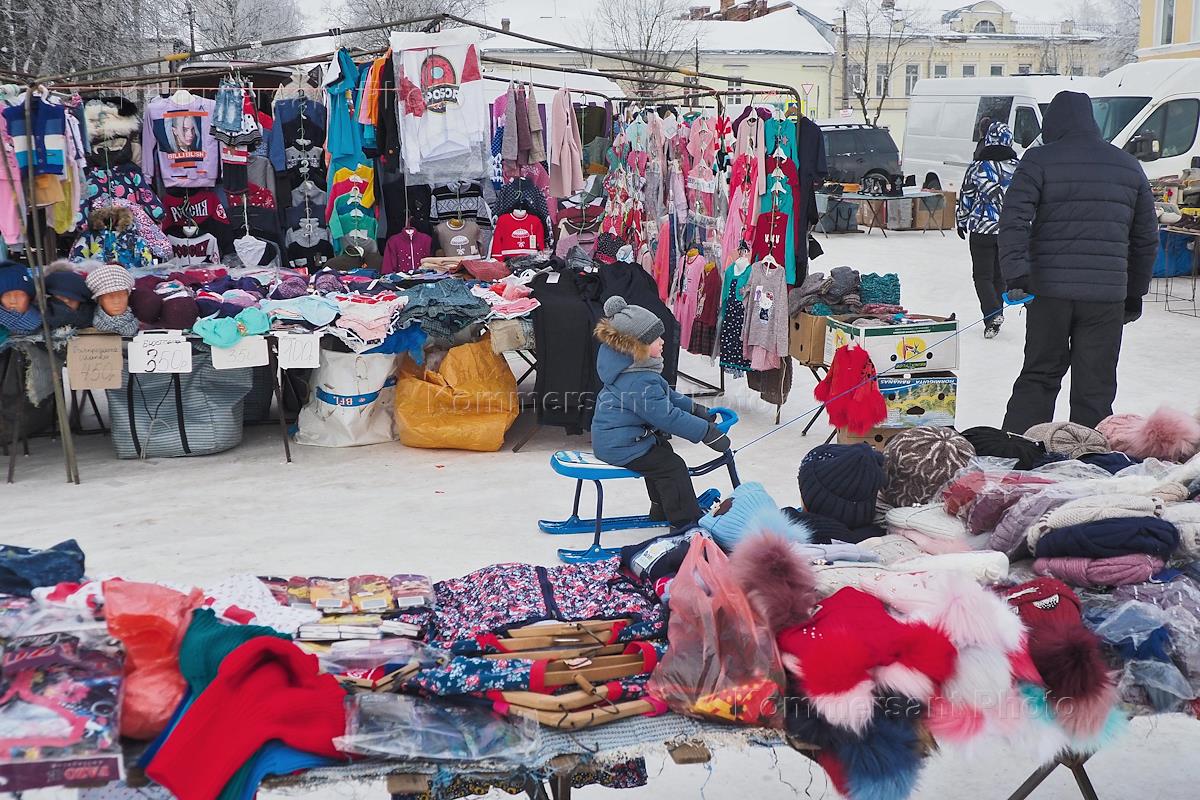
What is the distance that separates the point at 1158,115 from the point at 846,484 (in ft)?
44.6

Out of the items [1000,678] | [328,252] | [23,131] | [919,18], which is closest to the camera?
[1000,678]

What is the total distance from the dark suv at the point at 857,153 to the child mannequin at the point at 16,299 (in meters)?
16.5

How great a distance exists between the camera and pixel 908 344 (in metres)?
6.23

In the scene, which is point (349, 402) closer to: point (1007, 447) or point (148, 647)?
point (1007, 447)

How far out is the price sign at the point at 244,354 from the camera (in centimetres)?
655

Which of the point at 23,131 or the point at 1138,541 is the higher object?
the point at 23,131

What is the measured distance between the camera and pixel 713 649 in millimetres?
2547

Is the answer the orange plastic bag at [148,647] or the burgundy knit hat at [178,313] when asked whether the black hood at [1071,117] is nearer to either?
the burgundy knit hat at [178,313]

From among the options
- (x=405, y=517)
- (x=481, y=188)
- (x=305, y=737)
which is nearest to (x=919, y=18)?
(x=481, y=188)

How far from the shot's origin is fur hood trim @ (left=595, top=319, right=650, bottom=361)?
4.94 metres

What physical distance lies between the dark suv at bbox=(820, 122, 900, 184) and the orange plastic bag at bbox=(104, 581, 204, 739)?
1938cm

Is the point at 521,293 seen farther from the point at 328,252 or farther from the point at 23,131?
the point at 23,131

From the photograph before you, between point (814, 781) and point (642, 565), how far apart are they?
92cm

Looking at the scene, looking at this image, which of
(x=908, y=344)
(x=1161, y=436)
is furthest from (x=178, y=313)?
(x=1161, y=436)
